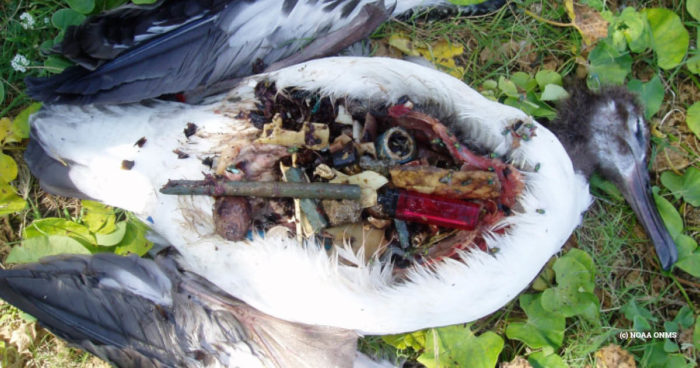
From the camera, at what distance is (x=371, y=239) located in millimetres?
1865

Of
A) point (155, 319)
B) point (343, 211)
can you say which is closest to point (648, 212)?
point (343, 211)

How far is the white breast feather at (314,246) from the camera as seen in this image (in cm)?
176

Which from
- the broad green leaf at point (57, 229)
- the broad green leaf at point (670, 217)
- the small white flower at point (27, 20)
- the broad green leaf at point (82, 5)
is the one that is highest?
the broad green leaf at point (82, 5)

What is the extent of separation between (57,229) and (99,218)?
0.69 feet

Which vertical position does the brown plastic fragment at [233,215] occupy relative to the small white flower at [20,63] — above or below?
below

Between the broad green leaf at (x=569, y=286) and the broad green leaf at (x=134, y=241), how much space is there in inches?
73.4

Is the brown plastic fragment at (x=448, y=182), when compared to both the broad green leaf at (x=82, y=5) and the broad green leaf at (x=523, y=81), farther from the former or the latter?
the broad green leaf at (x=82, y=5)

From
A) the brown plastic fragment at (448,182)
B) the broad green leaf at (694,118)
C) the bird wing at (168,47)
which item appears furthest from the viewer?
the broad green leaf at (694,118)

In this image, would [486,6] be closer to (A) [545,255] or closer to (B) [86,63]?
(A) [545,255]

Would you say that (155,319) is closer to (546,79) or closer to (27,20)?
(27,20)

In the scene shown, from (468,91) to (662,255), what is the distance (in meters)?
1.26

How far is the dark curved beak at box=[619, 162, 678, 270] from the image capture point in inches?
89.1

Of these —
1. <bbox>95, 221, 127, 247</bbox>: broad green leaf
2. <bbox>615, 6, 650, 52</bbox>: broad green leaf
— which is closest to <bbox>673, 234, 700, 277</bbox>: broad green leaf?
Answer: <bbox>615, 6, 650, 52</bbox>: broad green leaf

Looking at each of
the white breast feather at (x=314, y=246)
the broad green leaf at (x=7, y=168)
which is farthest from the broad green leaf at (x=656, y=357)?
the broad green leaf at (x=7, y=168)
